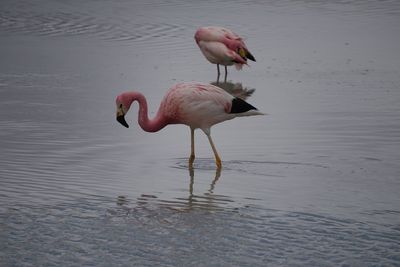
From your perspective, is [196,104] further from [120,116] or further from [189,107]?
[120,116]

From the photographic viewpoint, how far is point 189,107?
30.0 ft

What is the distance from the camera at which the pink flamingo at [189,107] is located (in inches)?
357

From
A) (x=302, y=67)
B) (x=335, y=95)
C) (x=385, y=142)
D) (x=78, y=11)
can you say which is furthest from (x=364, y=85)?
(x=78, y=11)

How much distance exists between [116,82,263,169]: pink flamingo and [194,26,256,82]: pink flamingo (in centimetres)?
525

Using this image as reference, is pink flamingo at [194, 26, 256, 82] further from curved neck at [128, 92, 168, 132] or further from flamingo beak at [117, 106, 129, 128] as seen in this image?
flamingo beak at [117, 106, 129, 128]

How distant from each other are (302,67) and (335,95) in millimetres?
2468

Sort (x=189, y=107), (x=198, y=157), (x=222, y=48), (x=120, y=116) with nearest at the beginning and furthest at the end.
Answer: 1. (x=120, y=116)
2. (x=189, y=107)
3. (x=198, y=157)
4. (x=222, y=48)

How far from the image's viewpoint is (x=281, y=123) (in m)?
11.0

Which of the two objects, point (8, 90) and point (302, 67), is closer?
point (8, 90)

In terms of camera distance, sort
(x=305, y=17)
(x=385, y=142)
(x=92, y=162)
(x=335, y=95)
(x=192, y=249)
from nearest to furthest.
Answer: (x=192, y=249) → (x=92, y=162) → (x=385, y=142) → (x=335, y=95) → (x=305, y=17)

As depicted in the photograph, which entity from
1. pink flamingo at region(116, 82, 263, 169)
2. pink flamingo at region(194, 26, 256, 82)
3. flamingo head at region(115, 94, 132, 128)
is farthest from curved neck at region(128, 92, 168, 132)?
pink flamingo at region(194, 26, 256, 82)

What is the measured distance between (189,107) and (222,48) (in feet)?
18.6

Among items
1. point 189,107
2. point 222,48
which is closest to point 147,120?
point 189,107

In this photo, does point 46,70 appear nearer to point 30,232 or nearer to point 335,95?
point 335,95
